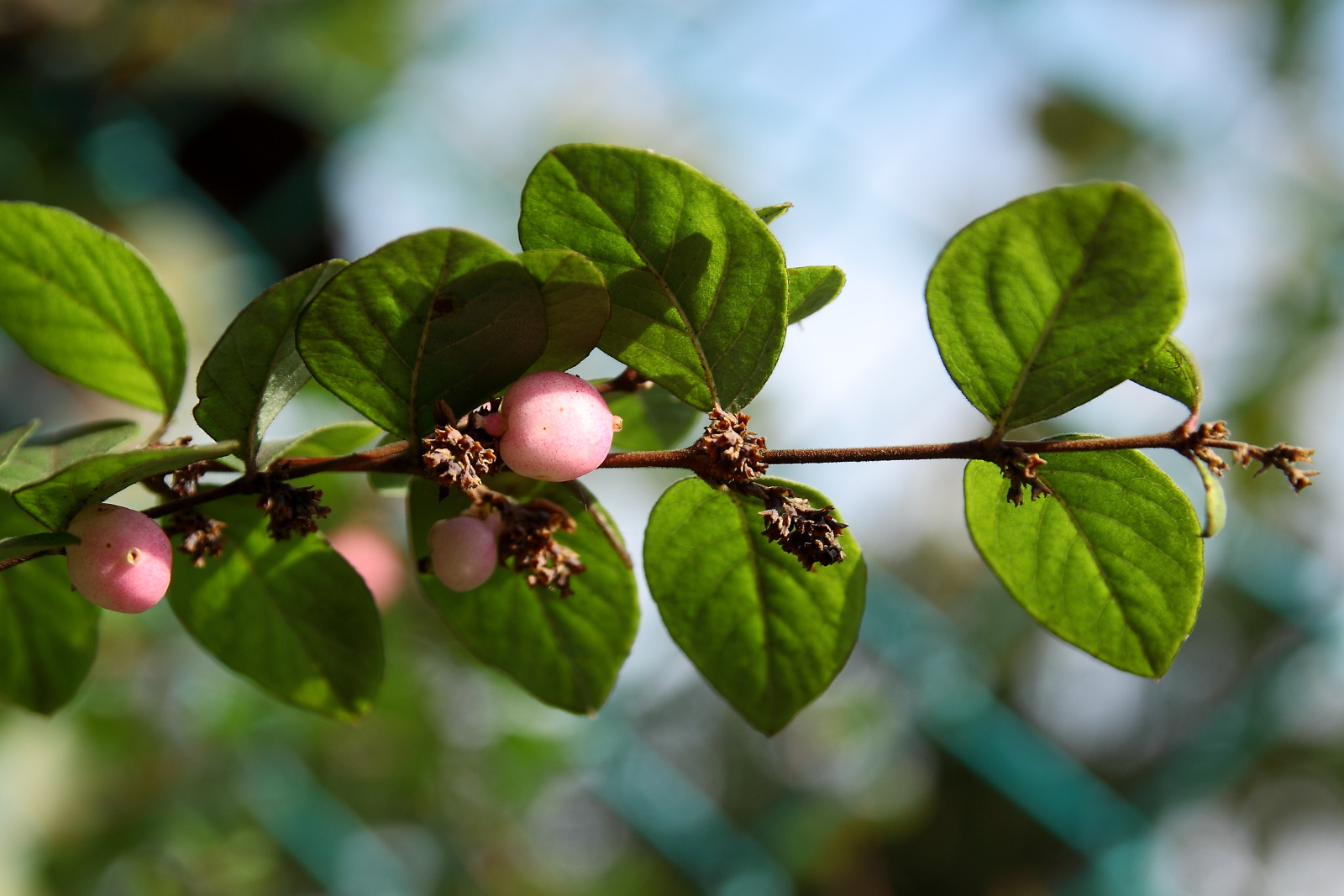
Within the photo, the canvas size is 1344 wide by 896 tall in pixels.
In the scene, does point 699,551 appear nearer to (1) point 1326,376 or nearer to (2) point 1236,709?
(2) point 1236,709

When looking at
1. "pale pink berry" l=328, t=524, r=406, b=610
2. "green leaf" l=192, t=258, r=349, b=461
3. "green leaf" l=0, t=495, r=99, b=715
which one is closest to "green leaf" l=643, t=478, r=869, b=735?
"green leaf" l=192, t=258, r=349, b=461

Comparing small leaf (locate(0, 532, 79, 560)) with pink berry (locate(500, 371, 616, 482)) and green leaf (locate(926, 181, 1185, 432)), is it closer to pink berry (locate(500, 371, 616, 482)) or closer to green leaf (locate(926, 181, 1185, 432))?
pink berry (locate(500, 371, 616, 482))

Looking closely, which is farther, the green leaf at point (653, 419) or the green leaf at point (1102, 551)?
the green leaf at point (653, 419)

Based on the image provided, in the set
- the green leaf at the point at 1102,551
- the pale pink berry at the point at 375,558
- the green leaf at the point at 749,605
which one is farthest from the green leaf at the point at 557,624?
the pale pink berry at the point at 375,558

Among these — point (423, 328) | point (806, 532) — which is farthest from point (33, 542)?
point (806, 532)

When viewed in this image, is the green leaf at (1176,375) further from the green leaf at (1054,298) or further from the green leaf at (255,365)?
the green leaf at (255,365)
